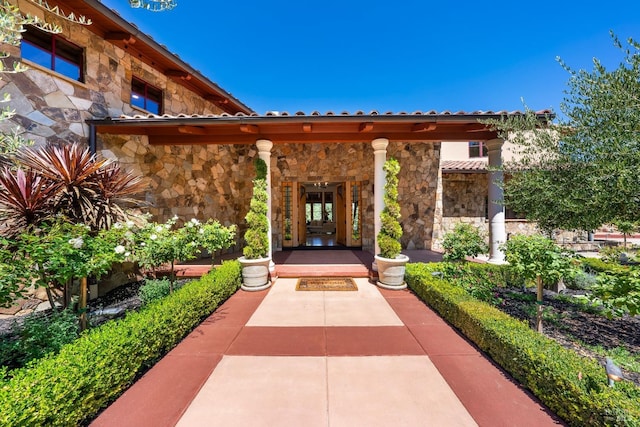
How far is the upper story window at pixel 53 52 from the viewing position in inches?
185

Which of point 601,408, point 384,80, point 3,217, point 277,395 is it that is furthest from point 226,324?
point 384,80

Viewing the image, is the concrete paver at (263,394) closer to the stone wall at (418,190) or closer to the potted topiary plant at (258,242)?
the potted topiary plant at (258,242)

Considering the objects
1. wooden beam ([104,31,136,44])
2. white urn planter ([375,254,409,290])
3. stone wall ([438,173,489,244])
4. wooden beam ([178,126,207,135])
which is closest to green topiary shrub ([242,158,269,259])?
wooden beam ([178,126,207,135])

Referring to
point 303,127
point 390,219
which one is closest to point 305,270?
point 390,219

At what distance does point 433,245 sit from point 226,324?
789 cm

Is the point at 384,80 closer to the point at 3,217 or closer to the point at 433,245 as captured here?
the point at 433,245

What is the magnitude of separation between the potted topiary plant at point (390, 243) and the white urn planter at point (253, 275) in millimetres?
2584

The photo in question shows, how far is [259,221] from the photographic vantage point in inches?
230

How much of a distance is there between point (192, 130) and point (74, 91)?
228 cm

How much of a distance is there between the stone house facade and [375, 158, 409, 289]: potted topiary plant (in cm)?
25

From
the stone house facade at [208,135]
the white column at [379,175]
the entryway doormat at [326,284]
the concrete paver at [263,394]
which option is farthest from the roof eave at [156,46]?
the concrete paver at [263,394]

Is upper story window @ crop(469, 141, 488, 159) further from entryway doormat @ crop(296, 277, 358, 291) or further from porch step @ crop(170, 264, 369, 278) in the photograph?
entryway doormat @ crop(296, 277, 358, 291)

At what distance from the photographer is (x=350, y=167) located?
9211mm

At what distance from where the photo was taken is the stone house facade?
5.18m
